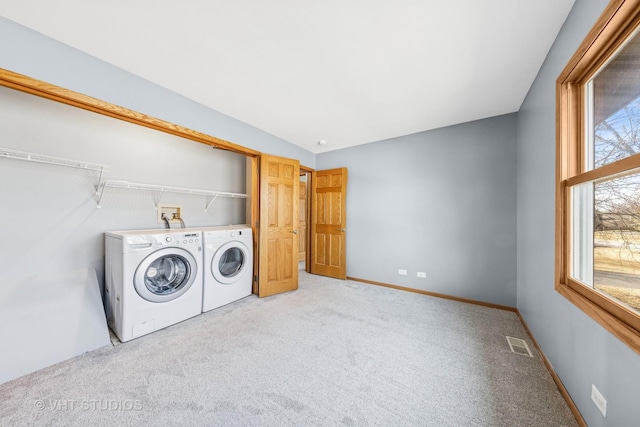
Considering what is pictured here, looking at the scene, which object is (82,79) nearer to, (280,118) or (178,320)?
(280,118)

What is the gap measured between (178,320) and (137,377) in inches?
30.7

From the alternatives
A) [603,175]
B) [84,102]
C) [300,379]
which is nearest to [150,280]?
[84,102]

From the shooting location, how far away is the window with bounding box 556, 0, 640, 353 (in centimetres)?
98

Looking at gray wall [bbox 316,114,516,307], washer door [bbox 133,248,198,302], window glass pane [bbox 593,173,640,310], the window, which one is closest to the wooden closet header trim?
washer door [bbox 133,248,198,302]

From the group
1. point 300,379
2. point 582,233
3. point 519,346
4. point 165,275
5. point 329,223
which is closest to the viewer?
point 582,233

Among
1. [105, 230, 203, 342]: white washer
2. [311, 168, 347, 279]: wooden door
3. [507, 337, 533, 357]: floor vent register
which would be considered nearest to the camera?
[507, 337, 533, 357]: floor vent register

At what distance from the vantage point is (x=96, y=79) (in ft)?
5.82

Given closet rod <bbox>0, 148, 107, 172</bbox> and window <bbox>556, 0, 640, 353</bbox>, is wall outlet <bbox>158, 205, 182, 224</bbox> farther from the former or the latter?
window <bbox>556, 0, 640, 353</bbox>

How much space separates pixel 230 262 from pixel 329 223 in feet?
6.10

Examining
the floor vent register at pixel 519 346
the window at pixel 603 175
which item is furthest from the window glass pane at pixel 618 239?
the floor vent register at pixel 519 346

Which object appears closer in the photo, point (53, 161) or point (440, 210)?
point (53, 161)

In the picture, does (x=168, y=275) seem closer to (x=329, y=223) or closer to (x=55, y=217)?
(x=55, y=217)

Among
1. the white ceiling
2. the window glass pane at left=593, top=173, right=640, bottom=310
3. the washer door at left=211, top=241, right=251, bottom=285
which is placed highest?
the white ceiling

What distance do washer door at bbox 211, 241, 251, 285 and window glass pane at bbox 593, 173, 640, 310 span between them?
3.10 m
